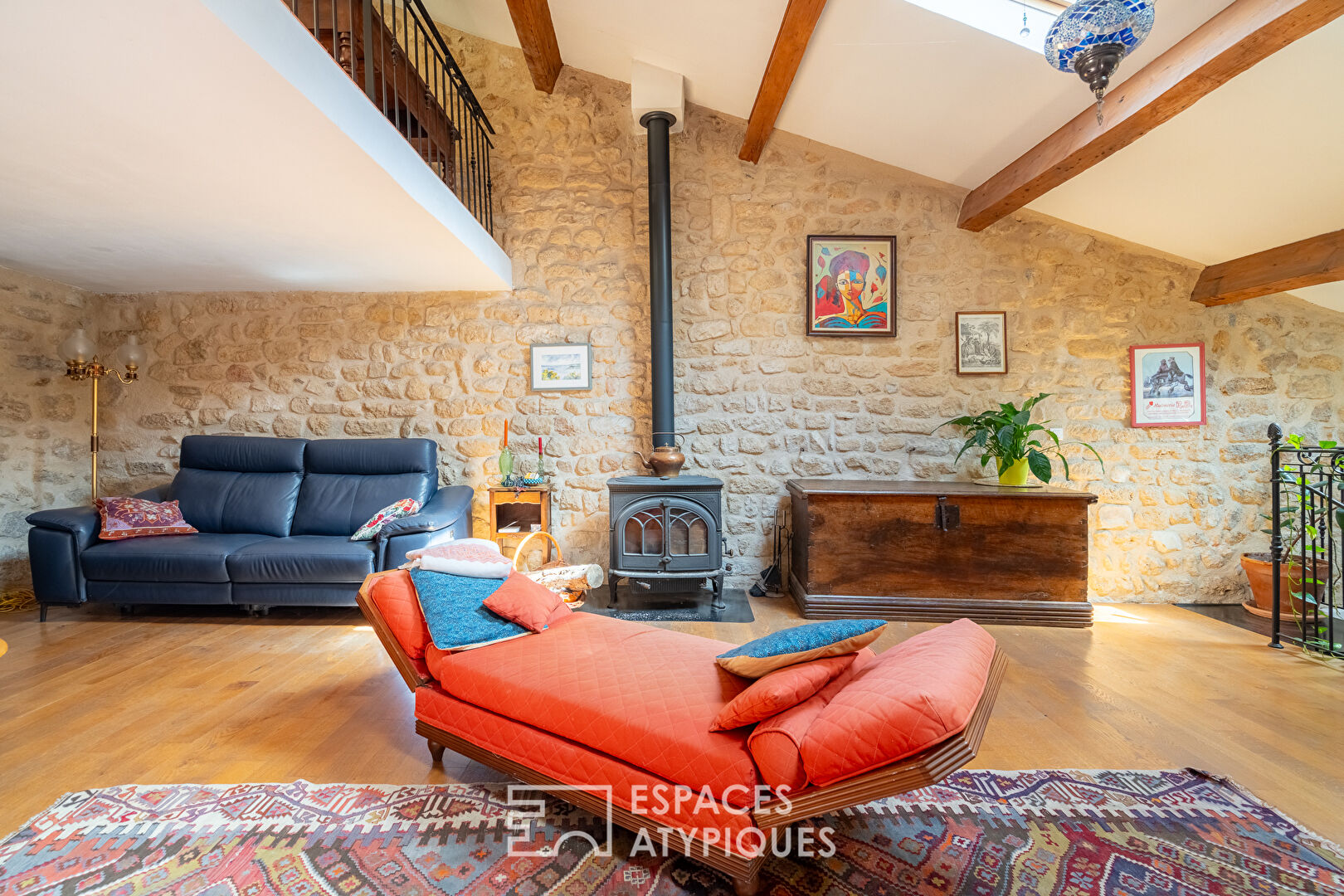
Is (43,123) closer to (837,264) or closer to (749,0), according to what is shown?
(749,0)

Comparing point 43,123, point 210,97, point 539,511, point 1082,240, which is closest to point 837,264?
point 1082,240

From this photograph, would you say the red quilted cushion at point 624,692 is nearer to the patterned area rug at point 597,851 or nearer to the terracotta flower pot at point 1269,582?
the patterned area rug at point 597,851

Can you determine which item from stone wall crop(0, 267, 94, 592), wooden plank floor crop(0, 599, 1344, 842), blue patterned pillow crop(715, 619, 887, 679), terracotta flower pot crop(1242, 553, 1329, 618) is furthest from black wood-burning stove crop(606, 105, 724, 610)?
stone wall crop(0, 267, 94, 592)

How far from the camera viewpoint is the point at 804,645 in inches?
60.1

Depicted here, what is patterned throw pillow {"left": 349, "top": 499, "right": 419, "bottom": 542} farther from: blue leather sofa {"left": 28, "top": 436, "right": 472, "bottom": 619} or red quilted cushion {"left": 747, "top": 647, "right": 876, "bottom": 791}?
red quilted cushion {"left": 747, "top": 647, "right": 876, "bottom": 791}

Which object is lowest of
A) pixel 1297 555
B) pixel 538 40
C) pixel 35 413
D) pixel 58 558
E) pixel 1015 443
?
pixel 1297 555

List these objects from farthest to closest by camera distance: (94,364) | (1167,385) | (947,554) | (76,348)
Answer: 1. (94,364)
2. (76,348)
3. (1167,385)
4. (947,554)

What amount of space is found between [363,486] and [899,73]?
13.0ft

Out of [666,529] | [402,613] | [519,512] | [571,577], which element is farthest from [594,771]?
[519,512]

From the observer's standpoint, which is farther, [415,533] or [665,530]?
[665,530]

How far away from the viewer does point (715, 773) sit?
1363 mm

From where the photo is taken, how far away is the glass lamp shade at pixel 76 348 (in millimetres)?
4039

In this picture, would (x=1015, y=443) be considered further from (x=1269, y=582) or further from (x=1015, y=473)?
(x=1269, y=582)

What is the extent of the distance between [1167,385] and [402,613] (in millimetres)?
4606
